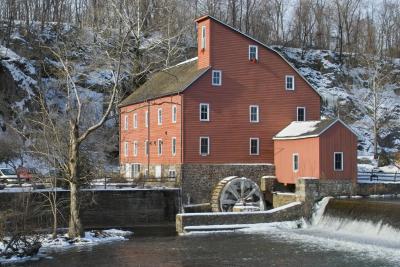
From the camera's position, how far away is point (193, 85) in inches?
1534

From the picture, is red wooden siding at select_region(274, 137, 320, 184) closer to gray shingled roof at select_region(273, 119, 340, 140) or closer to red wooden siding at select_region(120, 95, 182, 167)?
gray shingled roof at select_region(273, 119, 340, 140)

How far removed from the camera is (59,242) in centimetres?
2712

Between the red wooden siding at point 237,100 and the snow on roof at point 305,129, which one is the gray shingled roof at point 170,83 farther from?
the snow on roof at point 305,129

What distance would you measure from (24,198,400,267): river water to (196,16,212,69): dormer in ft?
40.5

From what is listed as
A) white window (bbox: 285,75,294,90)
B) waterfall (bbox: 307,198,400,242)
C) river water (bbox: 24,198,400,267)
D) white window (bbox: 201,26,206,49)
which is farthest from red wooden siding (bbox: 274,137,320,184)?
white window (bbox: 201,26,206,49)

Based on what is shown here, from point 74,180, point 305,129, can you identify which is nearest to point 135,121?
point 305,129

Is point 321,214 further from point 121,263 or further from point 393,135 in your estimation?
point 393,135

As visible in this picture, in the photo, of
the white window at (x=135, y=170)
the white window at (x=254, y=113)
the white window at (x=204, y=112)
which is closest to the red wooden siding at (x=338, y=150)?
the white window at (x=254, y=113)

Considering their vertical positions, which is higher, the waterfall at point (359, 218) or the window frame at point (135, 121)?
the window frame at point (135, 121)

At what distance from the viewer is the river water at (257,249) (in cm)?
2286

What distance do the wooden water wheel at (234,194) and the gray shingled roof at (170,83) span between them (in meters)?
6.57

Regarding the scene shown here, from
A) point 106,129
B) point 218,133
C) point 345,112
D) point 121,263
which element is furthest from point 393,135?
point 121,263

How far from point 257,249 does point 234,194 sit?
10621mm

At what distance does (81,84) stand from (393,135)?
33.7 meters
